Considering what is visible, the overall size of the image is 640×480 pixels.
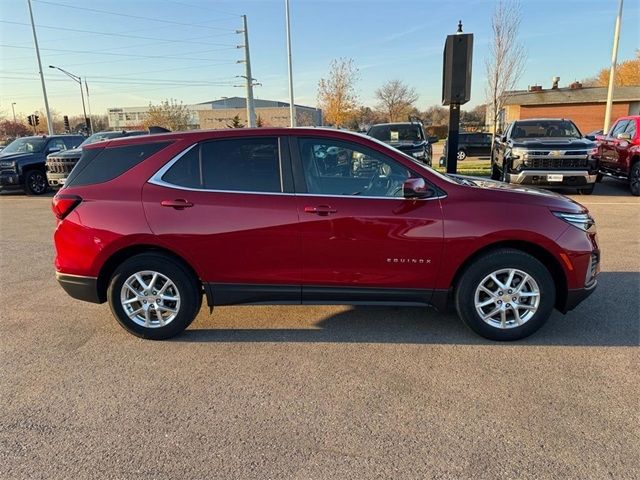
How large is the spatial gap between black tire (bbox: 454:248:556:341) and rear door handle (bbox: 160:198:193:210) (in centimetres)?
236

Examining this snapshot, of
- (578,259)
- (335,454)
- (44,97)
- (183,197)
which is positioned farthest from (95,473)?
(44,97)

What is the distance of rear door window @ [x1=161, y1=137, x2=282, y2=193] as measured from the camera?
3736mm

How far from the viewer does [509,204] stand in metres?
3.59

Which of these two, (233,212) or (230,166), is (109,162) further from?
(233,212)

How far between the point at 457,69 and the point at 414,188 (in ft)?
A: 20.3

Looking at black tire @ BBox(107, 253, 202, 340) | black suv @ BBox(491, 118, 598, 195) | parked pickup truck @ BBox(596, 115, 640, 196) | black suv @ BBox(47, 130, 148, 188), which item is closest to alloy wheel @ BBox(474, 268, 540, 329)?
black tire @ BBox(107, 253, 202, 340)

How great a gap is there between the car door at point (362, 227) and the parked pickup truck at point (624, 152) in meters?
9.83

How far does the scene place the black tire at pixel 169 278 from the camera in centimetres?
380

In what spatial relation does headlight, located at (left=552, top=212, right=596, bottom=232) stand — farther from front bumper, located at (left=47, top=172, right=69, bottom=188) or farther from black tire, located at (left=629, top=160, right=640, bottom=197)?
front bumper, located at (left=47, top=172, right=69, bottom=188)

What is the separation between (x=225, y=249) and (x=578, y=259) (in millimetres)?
2887

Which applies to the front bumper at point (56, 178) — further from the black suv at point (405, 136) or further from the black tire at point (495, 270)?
the black tire at point (495, 270)

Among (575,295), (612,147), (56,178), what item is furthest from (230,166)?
(612,147)

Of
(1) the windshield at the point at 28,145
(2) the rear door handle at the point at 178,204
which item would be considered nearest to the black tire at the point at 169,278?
(2) the rear door handle at the point at 178,204

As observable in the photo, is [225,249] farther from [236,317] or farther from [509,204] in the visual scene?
[509,204]
